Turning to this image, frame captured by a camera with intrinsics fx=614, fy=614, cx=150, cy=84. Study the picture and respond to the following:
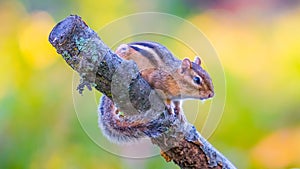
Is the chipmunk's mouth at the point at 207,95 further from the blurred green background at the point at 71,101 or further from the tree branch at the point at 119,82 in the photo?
the blurred green background at the point at 71,101

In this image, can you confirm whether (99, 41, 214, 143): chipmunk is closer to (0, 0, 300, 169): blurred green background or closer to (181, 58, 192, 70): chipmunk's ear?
(181, 58, 192, 70): chipmunk's ear

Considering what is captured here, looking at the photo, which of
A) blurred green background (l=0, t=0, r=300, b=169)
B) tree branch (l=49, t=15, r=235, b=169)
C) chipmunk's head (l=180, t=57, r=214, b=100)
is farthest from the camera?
blurred green background (l=0, t=0, r=300, b=169)

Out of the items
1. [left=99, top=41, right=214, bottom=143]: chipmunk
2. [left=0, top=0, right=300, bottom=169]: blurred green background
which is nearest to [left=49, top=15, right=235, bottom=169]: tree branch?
[left=99, top=41, right=214, bottom=143]: chipmunk

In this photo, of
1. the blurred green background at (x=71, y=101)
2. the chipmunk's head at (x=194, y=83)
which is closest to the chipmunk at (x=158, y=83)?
the chipmunk's head at (x=194, y=83)

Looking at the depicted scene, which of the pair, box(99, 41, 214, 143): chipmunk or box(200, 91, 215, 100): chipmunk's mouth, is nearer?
box(99, 41, 214, 143): chipmunk

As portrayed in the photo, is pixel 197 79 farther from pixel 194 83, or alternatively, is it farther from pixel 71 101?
pixel 71 101

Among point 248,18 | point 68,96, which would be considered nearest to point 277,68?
point 248,18
